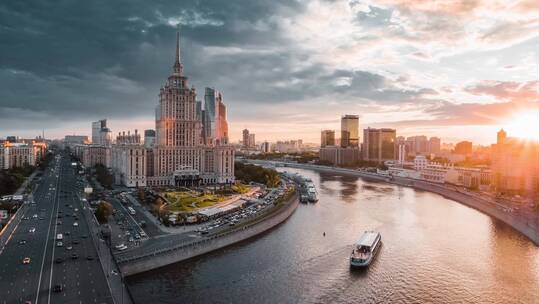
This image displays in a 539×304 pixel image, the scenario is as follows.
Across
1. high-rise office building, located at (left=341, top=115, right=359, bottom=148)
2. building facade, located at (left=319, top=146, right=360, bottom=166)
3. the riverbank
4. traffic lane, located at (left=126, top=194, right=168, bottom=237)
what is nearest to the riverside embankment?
traffic lane, located at (left=126, top=194, right=168, bottom=237)

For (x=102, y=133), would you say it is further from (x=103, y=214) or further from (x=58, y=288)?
(x=58, y=288)

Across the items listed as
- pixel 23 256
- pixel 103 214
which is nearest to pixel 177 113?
pixel 103 214

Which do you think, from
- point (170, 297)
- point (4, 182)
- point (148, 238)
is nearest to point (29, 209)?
point (4, 182)

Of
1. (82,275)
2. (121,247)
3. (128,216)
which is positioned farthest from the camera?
(128,216)

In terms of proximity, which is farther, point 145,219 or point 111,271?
point 145,219

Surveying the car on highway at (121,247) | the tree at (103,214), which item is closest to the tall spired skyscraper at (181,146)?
the tree at (103,214)

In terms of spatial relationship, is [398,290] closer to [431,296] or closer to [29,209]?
[431,296]
